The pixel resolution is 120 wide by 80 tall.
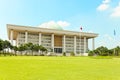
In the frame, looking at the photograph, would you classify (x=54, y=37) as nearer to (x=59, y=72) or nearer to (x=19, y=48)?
(x=19, y=48)

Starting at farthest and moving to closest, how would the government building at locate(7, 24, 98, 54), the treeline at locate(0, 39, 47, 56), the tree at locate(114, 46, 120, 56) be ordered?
the government building at locate(7, 24, 98, 54)
the tree at locate(114, 46, 120, 56)
the treeline at locate(0, 39, 47, 56)

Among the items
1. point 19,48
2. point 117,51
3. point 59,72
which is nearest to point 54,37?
point 19,48

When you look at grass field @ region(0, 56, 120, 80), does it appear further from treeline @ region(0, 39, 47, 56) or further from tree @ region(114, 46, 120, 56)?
tree @ region(114, 46, 120, 56)

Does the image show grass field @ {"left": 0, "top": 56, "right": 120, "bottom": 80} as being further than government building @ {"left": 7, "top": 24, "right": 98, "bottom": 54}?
No

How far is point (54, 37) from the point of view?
10931 cm

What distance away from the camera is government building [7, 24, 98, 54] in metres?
96.8

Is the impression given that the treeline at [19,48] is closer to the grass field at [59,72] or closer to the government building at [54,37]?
the government building at [54,37]

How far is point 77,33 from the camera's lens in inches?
4222

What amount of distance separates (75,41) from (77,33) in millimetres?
5572

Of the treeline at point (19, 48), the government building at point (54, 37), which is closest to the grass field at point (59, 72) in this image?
the treeline at point (19, 48)

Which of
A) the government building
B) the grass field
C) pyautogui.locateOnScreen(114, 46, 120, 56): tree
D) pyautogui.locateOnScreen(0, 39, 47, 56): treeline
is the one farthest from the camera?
the government building

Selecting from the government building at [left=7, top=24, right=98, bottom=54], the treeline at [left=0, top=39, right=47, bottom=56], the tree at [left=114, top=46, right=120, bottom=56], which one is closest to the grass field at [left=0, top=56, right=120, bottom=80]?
the treeline at [left=0, top=39, right=47, bottom=56]

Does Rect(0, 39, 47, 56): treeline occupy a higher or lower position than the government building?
lower

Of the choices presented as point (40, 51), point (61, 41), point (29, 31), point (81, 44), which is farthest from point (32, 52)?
point (81, 44)
